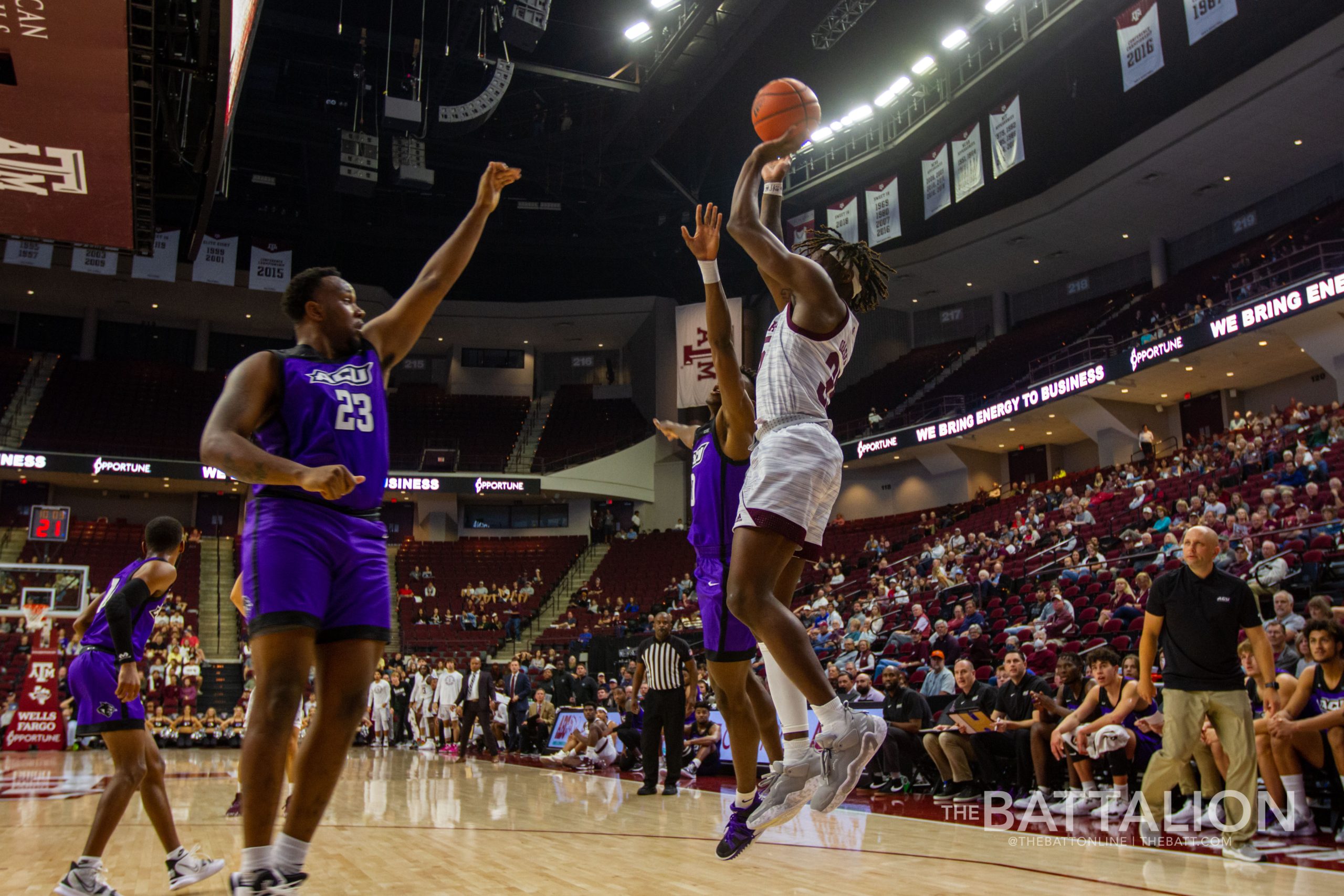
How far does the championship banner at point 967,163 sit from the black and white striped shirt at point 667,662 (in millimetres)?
17089

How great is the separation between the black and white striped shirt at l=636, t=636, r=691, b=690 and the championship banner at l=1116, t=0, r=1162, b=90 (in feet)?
52.0

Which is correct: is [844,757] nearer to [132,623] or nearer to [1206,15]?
[132,623]

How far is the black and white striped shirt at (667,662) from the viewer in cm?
869

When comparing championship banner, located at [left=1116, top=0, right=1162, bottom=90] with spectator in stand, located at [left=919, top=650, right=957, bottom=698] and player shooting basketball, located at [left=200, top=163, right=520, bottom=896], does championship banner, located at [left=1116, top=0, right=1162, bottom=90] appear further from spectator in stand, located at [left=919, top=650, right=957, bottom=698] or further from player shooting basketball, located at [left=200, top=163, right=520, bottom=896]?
player shooting basketball, located at [left=200, top=163, right=520, bottom=896]

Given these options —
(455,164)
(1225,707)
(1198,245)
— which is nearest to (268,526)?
(1225,707)

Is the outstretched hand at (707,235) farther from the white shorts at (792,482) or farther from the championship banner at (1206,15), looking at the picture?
the championship banner at (1206,15)

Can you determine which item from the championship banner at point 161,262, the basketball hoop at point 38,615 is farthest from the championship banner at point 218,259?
the basketball hoop at point 38,615

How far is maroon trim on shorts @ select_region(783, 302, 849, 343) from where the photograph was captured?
3639 millimetres

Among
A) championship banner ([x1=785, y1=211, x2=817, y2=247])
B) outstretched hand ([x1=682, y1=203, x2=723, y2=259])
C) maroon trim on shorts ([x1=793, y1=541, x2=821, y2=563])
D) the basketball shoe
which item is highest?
championship banner ([x1=785, y1=211, x2=817, y2=247])

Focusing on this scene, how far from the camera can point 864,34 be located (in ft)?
72.1

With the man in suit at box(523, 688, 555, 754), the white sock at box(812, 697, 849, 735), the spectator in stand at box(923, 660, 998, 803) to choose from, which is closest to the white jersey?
the white sock at box(812, 697, 849, 735)

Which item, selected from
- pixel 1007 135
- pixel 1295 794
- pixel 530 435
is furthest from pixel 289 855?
pixel 530 435

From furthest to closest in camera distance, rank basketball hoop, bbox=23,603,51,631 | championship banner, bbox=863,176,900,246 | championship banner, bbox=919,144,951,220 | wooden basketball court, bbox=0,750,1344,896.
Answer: championship banner, bbox=863,176,900,246 < championship banner, bbox=919,144,951,220 < basketball hoop, bbox=23,603,51,631 < wooden basketball court, bbox=0,750,1344,896

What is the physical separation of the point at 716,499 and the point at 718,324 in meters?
0.96
